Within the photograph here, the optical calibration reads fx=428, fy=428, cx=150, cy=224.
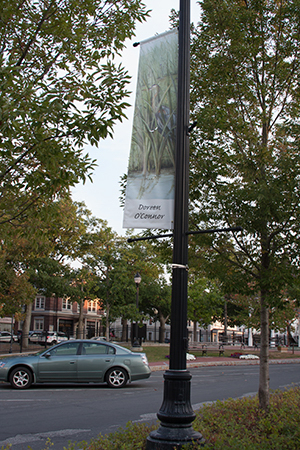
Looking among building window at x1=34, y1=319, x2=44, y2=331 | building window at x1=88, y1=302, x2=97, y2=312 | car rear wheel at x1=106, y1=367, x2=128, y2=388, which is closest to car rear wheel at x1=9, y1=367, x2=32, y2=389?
car rear wheel at x1=106, y1=367, x2=128, y2=388

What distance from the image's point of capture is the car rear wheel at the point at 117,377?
13.5 meters

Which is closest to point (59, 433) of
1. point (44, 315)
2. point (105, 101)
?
point (105, 101)

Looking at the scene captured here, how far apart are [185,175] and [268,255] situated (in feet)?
10.9

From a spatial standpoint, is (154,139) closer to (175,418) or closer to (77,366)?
(175,418)

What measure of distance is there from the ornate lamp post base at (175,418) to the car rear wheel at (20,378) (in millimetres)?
9449

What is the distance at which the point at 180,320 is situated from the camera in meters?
4.82

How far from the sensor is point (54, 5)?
6188mm

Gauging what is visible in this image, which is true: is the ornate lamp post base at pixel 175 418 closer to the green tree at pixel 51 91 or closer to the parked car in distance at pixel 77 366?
the green tree at pixel 51 91

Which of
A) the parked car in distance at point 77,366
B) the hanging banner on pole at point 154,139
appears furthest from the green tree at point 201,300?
the hanging banner on pole at point 154,139

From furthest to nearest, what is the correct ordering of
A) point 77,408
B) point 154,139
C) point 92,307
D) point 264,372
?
1. point 92,307
2. point 77,408
3. point 264,372
4. point 154,139

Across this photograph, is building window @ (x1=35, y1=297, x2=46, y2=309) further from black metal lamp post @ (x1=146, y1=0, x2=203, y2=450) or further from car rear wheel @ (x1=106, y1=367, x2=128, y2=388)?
black metal lamp post @ (x1=146, y1=0, x2=203, y2=450)

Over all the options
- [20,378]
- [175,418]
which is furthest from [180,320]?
[20,378]

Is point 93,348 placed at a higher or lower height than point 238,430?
higher

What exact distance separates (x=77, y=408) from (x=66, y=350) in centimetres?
391
